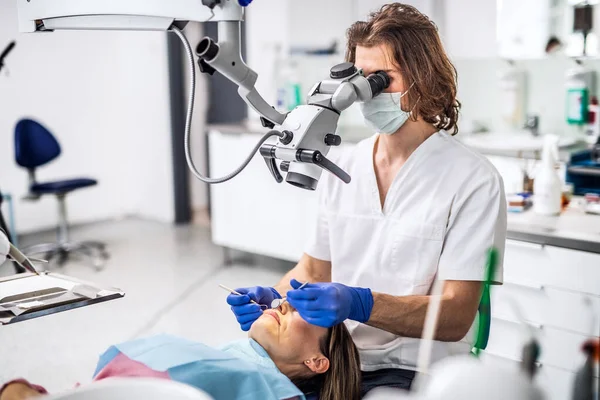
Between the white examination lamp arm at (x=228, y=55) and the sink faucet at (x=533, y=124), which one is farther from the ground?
the white examination lamp arm at (x=228, y=55)

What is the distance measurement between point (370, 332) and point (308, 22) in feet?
9.58

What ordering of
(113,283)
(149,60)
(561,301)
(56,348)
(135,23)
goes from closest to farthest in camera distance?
(135,23) < (561,301) < (56,348) < (113,283) < (149,60)

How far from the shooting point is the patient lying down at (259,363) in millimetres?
1295

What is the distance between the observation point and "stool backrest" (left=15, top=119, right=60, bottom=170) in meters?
4.30

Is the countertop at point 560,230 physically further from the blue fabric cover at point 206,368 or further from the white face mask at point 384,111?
the blue fabric cover at point 206,368

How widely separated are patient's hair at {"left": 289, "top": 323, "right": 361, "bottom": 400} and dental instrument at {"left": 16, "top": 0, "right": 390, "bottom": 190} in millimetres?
437

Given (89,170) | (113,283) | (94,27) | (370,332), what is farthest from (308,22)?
(94,27)

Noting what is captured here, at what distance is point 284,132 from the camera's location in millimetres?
1243

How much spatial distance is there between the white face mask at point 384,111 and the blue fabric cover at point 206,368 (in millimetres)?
590

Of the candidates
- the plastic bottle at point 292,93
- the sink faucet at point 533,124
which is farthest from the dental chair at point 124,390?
the plastic bottle at point 292,93

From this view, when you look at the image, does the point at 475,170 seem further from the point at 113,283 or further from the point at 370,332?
the point at 113,283

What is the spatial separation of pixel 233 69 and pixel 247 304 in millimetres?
604

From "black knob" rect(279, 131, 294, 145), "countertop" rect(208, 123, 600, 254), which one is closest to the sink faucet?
"countertop" rect(208, 123, 600, 254)

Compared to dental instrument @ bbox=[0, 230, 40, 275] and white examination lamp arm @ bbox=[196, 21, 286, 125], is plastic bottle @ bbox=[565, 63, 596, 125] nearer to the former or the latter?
white examination lamp arm @ bbox=[196, 21, 286, 125]
